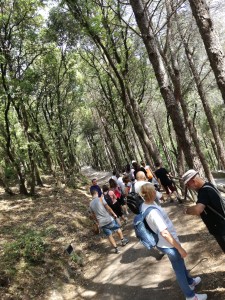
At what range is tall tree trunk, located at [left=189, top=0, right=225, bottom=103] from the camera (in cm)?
572

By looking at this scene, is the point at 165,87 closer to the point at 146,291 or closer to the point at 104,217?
the point at 104,217

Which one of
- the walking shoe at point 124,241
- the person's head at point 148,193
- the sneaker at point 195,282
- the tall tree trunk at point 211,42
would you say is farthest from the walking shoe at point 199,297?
the walking shoe at point 124,241

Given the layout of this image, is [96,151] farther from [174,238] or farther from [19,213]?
[174,238]

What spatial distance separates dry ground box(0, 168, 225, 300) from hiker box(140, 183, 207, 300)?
557 mm

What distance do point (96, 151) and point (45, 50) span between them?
4111 centimetres

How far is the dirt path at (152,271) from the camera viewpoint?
5.86 m

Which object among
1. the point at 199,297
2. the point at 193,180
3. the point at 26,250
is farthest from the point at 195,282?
the point at 26,250

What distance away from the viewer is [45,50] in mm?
17266

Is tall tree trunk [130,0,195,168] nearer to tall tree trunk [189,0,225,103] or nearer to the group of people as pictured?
tall tree trunk [189,0,225,103]

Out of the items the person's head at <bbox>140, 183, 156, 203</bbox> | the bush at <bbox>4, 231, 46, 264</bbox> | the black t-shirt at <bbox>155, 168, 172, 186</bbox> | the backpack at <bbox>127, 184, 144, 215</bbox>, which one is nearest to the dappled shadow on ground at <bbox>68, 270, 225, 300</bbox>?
the bush at <bbox>4, 231, 46, 264</bbox>

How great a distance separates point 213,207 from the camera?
4445 millimetres

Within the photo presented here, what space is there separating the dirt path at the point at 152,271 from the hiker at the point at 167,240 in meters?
0.55

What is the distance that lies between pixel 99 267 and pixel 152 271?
7.20 ft

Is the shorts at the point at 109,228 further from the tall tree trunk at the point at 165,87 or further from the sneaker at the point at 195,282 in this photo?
the sneaker at the point at 195,282
